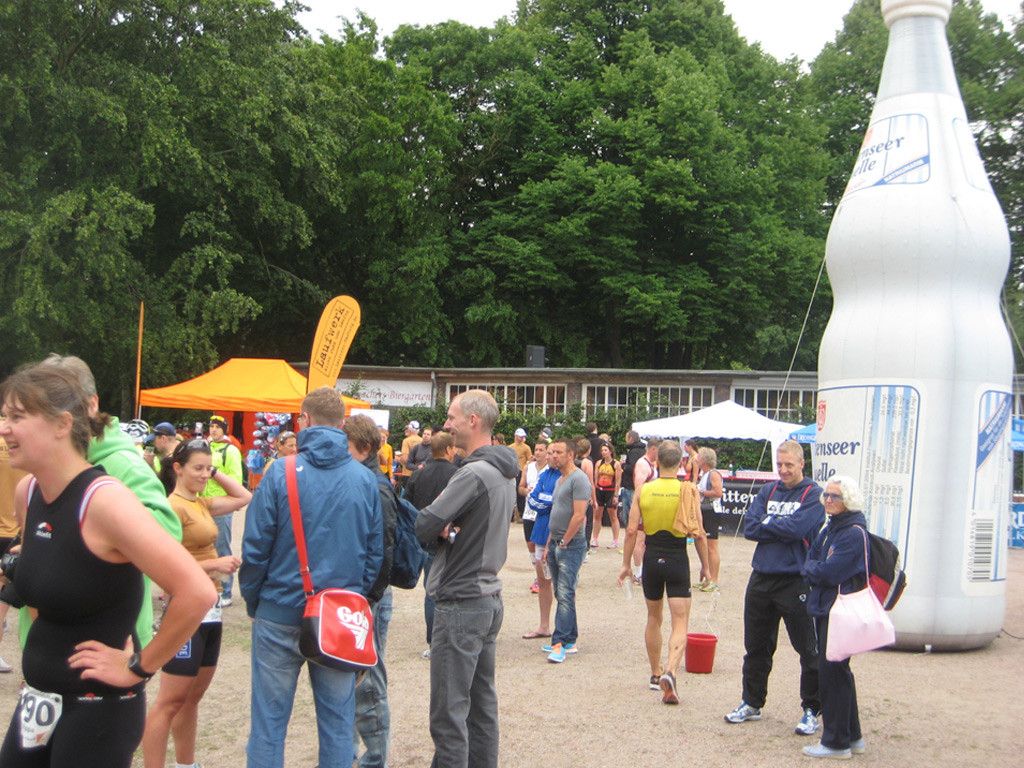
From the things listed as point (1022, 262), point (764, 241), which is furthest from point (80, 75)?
point (1022, 262)

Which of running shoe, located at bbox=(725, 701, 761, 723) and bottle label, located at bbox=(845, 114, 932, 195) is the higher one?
bottle label, located at bbox=(845, 114, 932, 195)

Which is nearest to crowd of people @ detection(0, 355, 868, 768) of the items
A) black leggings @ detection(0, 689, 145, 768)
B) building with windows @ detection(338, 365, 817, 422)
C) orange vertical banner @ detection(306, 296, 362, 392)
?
black leggings @ detection(0, 689, 145, 768)

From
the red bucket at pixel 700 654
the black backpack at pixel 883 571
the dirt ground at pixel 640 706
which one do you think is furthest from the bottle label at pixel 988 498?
the black backpack at pixel 883 571

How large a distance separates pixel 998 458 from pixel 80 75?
73.1ft

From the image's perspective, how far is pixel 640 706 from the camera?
6750 millimetres

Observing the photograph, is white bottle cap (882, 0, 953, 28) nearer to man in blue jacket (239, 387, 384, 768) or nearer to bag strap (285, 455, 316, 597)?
man in blue jacket (239, 387, 384, 768)

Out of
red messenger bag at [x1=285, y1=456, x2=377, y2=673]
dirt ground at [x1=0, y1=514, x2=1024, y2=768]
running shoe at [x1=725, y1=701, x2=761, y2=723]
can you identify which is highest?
red messenger bag at [x1=285, y1=456, x2=377, y2=673]

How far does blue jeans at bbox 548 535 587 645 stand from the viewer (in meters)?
8.09

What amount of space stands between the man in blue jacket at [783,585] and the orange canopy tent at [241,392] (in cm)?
1333

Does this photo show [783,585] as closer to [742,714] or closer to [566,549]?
[742,714]

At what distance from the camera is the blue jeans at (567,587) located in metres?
8.09

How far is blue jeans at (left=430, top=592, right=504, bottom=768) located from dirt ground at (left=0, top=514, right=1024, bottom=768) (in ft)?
3.17

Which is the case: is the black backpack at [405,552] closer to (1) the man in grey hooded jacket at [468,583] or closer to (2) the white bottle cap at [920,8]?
(1) the man in grey hooded jacket at [468,583]

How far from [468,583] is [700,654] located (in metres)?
3.88
